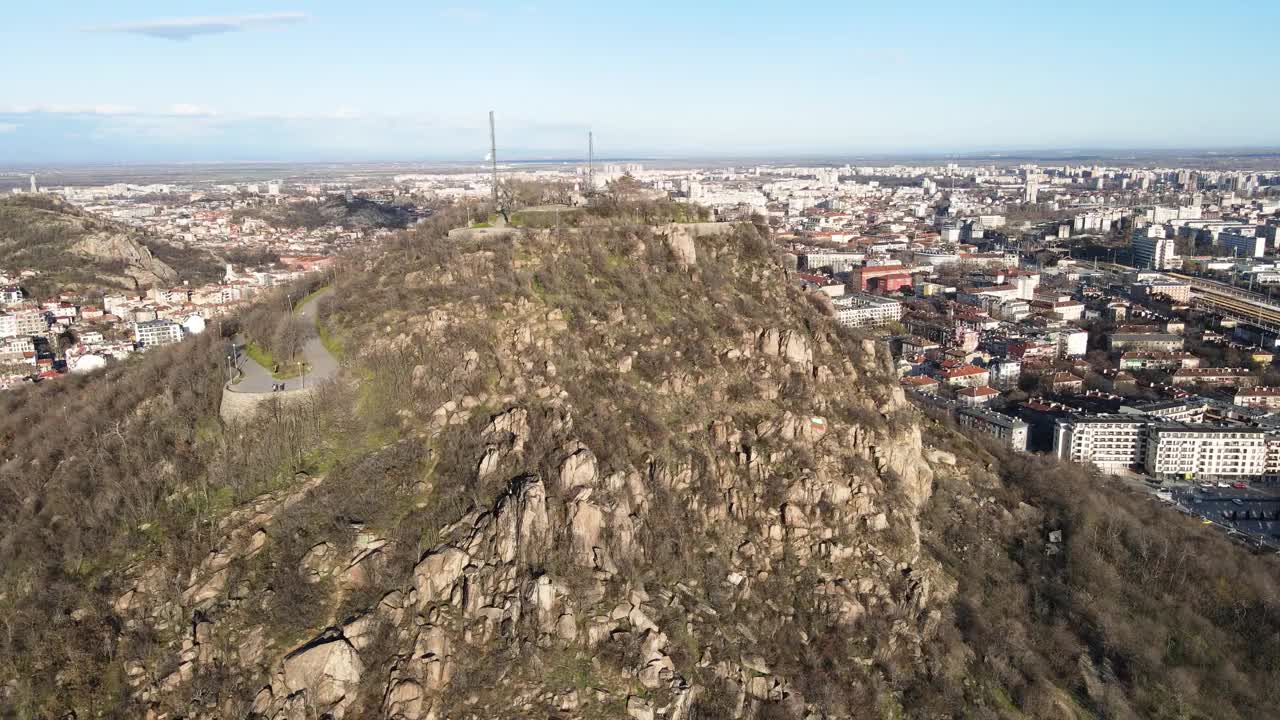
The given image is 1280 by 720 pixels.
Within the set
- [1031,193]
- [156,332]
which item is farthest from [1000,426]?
[1031,193]

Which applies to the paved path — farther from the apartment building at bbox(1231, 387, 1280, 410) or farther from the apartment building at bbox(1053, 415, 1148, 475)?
the apartment building at bbox(1231, 387, 1280, 410)

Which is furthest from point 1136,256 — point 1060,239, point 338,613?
point 338,613

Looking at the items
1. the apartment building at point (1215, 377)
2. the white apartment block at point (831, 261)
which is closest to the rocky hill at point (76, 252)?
the white apartment block at point (831, 261)

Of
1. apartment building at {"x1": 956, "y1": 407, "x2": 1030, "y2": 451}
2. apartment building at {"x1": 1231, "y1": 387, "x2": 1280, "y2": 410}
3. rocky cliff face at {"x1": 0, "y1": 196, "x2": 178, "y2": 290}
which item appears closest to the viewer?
apartment building at {"x1": 956, "y1": 407, "x2": 1030, "y2": 451}

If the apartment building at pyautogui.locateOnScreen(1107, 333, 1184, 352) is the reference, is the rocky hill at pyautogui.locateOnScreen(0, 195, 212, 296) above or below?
above

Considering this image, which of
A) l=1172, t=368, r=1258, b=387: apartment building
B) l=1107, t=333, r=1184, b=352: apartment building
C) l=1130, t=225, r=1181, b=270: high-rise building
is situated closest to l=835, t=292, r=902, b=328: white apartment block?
l=1107, t=333, r=1184, b=352: apartment building

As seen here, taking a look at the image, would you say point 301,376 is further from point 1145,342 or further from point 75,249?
point 75,249
